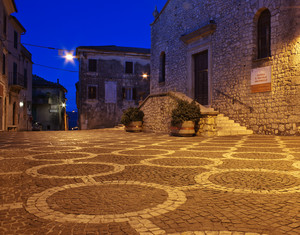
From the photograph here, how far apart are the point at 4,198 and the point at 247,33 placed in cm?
1193

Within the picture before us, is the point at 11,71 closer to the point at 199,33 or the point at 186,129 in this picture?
the point at 199,33

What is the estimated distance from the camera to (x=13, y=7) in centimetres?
1875

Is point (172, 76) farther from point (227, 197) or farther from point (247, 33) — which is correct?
point (227, 197)

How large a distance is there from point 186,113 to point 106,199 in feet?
26.1

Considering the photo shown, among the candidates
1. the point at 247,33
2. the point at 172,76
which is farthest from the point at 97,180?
the point at 172,76

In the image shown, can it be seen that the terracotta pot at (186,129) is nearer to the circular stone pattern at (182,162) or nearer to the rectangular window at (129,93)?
the circular stone pattern at (182,162)

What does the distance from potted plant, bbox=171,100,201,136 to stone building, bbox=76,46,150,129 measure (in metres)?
17.9

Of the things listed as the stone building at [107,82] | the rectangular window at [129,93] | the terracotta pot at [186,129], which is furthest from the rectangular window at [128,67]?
the terracotta pot at [186,129]

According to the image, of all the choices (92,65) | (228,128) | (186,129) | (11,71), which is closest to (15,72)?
(11,71)

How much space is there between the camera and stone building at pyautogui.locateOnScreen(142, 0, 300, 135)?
9914mm

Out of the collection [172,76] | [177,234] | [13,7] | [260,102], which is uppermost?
[13,7]

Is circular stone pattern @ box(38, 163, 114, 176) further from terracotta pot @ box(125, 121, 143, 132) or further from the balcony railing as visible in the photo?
the balcony railing

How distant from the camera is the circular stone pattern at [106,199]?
1966 millimetres

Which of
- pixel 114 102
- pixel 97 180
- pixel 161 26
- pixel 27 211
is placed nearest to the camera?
pixel 27 211
